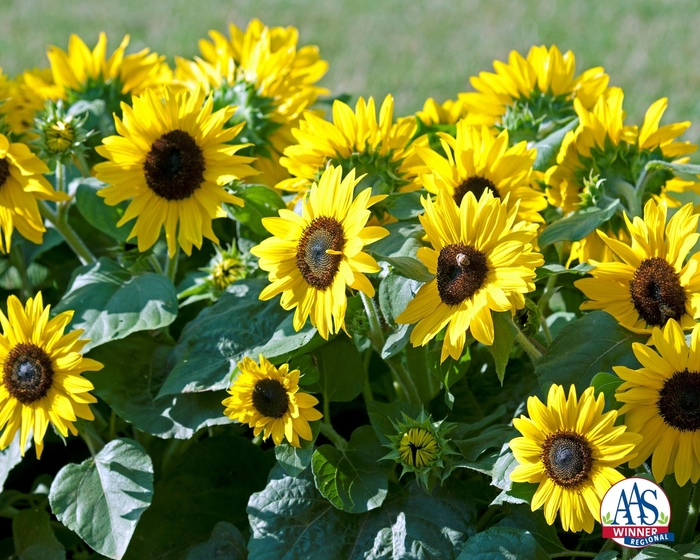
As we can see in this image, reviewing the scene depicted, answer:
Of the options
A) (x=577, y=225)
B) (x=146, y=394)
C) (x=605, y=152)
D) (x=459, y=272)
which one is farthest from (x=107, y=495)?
(x=605, y=152)

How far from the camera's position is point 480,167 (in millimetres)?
1382

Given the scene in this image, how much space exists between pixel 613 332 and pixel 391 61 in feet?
12.1

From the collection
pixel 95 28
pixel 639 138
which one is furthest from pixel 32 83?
pixel 95 28

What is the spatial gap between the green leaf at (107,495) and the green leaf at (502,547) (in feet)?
1.54

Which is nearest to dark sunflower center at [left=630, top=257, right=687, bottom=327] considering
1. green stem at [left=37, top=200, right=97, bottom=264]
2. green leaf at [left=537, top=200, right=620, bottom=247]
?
green leaf at [left=537, top=200, right=620, bottom=247]

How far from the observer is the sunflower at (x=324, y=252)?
1.16 metres

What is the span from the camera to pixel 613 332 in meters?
1.27

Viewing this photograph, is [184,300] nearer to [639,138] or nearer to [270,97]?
[270,97]

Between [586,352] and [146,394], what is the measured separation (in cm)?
69

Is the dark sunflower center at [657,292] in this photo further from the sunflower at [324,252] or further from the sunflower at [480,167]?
the sunflower at [324,252]

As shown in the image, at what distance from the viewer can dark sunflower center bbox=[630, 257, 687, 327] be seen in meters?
A: 1.23

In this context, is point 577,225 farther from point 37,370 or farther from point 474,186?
point 37,370

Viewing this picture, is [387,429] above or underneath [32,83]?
underneath

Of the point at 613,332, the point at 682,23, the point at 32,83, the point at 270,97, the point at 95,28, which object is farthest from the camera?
the point at 95,28
